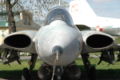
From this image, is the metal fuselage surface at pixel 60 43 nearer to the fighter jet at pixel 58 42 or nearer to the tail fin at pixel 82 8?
the fighter jet at pixel 58 42

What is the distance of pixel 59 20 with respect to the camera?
8047mm

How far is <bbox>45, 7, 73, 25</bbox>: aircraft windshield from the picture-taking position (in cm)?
838

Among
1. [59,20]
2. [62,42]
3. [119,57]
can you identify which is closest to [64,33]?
[62,42]

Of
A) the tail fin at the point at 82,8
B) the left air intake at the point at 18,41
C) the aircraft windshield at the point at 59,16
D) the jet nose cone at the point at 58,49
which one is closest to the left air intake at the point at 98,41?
the aircraft windshield at the point at 59,16

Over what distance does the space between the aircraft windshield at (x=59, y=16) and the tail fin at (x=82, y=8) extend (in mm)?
37867

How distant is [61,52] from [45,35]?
0.81m

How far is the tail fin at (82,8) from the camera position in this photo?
48.0 m

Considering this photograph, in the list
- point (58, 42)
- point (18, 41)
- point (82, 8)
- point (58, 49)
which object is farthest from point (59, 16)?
point (82, 8)

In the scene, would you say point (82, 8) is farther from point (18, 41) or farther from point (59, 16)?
point (59, 16)

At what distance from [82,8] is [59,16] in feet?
145

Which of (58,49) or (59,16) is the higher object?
(58,49)

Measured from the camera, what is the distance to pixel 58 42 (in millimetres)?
6418

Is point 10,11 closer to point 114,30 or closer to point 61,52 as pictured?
point 61,52

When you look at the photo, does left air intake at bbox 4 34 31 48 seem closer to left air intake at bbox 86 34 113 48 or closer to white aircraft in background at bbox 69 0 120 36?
left air intake at bbox 86 34 113 48
